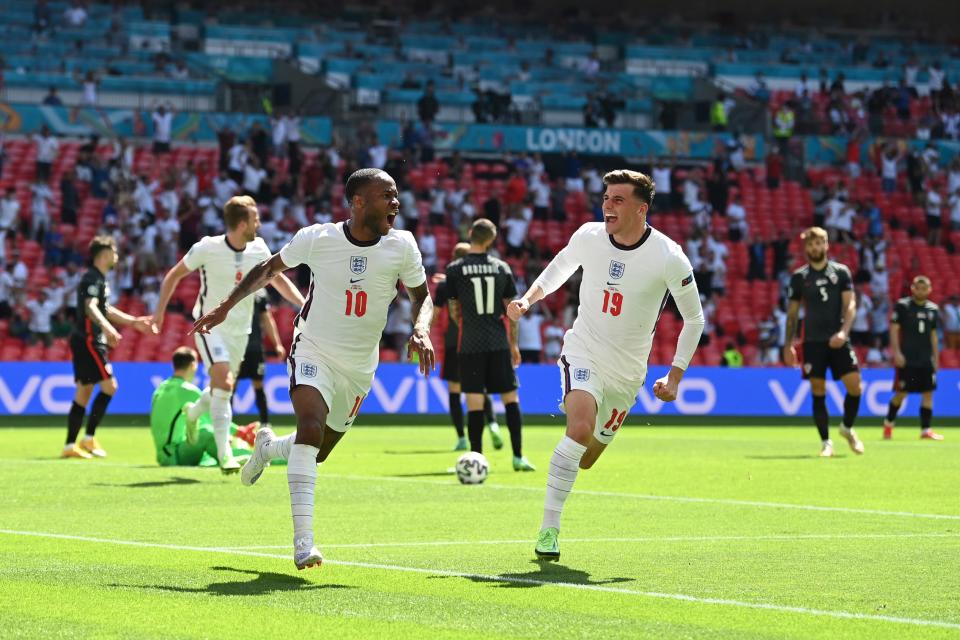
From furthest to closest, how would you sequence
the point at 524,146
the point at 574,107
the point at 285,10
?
the point at 285,10 < the point at 574,107 < the point at 524,146

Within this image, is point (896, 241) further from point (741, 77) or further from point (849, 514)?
point (849, 514)

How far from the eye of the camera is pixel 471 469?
15.4m

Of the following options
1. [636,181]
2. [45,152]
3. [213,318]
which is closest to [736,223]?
[45,152]

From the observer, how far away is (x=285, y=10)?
50.8 meters

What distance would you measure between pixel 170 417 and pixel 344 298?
26.8 ft

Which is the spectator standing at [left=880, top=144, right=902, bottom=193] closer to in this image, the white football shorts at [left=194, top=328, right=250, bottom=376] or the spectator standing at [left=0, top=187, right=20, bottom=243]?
the spectator standing at [left=0, top=187, right=20, bottom=243]

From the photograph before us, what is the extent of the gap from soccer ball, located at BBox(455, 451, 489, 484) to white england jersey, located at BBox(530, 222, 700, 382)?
523cm

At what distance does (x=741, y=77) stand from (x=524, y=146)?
1145cm

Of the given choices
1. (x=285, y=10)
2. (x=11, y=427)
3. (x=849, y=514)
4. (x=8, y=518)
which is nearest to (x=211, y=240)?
(x=8, y=518)

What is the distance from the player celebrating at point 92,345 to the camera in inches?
723

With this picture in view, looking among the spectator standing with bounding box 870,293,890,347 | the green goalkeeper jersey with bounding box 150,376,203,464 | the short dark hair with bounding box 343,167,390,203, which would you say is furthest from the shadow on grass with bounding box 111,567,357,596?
the spectator standing with bounding box 870,293,890,347

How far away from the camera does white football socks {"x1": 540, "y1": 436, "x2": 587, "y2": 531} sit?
32.3 ft

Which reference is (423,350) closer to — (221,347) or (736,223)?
(221,347)

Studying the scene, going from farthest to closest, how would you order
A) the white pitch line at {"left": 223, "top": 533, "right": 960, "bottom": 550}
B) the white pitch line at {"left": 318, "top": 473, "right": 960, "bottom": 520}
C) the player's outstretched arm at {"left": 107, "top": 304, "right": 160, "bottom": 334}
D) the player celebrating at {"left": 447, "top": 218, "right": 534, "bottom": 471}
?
the player celebrating at {"left": 447, "top": 218, "right": 534, "bottom": 471}, the player's outstretched arm at {"left": 107, "top": 304, "right": 160, "bottom": 334}, the white pitch line at {"left": 318, "top": 473, "right": 960, "bottom": 520}, the white pitch line at {"left": 223, "top": 533, "right": 960, "bottom": 550}
